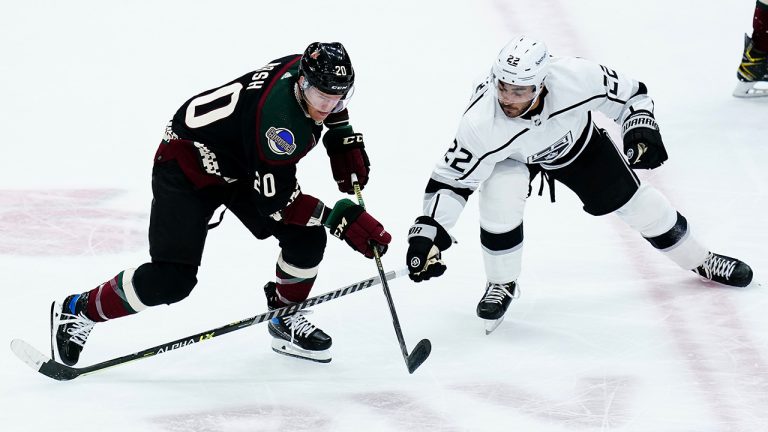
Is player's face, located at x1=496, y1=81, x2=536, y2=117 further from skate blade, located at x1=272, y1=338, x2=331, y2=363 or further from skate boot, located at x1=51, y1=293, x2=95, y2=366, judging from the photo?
skate boot, located at x1=51, y1=293, x2=95, y2=366

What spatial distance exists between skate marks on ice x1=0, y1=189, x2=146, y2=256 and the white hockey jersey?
142cm

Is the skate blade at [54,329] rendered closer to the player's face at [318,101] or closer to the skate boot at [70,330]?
the skate boot at [70,330]

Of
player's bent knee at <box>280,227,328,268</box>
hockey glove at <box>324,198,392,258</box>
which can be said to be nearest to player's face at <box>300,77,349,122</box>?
hockey glove at <box>324,198,392,258</box>

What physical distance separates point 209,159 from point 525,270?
4.57ft

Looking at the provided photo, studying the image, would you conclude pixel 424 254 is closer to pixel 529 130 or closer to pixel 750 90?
pixel 529 130

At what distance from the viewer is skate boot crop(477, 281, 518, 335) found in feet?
12.5

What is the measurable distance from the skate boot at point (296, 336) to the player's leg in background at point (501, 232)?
534 mm

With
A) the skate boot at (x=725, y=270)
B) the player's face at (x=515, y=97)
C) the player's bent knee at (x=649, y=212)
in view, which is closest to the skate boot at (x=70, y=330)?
the player's face at (x=515, y=97)

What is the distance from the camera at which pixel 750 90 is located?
18.4 ft

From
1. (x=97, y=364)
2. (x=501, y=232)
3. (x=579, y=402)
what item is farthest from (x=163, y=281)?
(x=579, y=402)

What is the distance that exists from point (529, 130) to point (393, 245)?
1038mm

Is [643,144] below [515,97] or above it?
below

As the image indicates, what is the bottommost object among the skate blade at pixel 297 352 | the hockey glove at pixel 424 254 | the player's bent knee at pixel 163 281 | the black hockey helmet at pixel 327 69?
the skate blade at pixel 297 352

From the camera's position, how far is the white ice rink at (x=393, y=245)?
3479 millimetres
